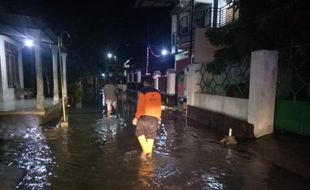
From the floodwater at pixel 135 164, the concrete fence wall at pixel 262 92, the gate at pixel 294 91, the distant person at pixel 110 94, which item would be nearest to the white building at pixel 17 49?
the distant person at pixel 110 94

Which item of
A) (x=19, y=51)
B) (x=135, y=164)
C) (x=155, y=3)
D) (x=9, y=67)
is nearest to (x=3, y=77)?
(x=9, y=67)

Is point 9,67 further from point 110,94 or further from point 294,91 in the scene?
point 294,91

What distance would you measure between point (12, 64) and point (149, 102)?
52.7ft

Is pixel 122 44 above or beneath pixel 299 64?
above

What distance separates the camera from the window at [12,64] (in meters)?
18.8

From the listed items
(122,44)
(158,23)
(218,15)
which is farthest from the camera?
(122,44)

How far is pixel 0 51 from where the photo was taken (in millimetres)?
16391

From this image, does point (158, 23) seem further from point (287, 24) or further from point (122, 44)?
point (287, 24)

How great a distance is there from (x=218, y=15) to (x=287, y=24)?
12.6m

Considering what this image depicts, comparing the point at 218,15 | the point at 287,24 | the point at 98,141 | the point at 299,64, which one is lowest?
the point at 98,141

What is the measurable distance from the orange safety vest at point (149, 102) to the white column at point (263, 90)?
12.3 ft

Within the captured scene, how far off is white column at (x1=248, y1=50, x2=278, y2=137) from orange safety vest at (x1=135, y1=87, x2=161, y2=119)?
148 inches

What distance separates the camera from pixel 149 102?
24.6 feet

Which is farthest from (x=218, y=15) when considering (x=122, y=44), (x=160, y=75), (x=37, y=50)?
(x=122, y=44)
